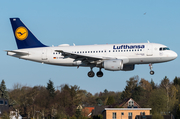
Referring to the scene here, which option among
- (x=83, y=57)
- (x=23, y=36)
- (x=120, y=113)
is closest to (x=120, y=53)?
(x=83, y=57)

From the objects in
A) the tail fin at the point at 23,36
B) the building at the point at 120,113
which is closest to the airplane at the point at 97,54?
the tail fin at the point at 23,36

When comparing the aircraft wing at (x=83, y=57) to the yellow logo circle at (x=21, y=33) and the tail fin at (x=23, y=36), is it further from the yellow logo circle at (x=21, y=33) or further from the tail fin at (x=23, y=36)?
the yellow logo circle at (x=21, y=33)

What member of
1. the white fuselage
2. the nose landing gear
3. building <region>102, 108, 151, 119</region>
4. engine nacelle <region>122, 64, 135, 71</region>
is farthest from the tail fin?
building <region>102, 108, 151, 119</region>

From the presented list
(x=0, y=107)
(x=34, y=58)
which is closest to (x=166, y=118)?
(x=34, y=58)

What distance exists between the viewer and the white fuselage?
47.0 m

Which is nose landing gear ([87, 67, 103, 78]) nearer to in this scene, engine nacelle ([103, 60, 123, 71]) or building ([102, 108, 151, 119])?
engine nacelle ([103, 60, 123, 71])

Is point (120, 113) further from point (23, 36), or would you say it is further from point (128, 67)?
point (23, 36)

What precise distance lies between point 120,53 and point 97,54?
369 cm

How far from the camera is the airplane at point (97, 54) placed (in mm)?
46969

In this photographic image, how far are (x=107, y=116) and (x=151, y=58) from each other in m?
33.9

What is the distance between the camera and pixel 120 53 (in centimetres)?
4781

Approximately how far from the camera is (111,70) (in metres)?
47.0

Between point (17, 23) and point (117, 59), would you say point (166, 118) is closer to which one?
point (117, 59)

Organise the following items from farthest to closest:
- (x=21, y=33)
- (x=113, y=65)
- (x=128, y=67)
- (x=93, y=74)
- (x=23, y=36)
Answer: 1. (x=21, y=33)
2. (x=23, y=36)
3. (x=93, y=74)
4. (x=128, y=67)
5. (x=113, y=65)
